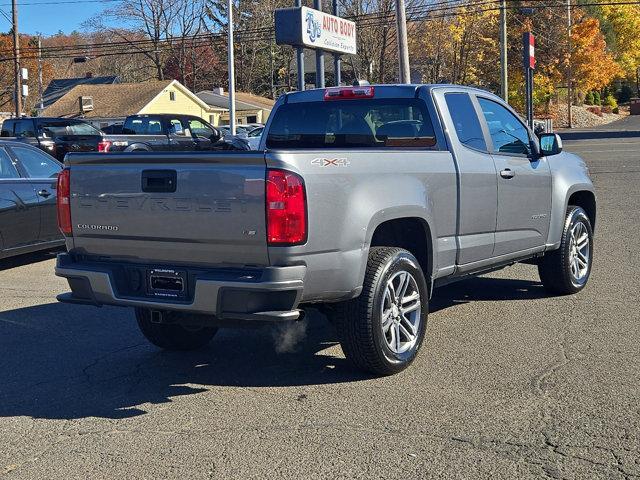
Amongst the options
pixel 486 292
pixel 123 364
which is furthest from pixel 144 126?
pixel 123 364

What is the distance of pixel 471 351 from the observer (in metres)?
6.26

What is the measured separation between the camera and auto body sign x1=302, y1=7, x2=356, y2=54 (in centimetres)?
1745

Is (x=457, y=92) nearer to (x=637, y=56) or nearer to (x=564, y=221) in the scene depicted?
(x=564, y=221)

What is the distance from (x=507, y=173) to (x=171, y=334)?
9.84 feet

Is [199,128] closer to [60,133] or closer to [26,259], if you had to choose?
[60,133]

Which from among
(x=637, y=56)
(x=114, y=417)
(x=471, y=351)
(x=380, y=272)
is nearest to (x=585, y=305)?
(x=471, y=351)

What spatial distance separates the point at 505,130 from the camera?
7363mm

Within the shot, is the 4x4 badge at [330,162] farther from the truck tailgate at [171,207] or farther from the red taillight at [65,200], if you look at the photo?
the red taillight at [65,200]

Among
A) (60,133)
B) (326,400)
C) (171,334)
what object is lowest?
(326,400)

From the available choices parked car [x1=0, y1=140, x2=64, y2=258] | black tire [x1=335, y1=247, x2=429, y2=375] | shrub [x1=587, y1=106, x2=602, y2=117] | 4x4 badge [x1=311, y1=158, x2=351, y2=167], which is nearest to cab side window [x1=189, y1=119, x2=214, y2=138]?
parked car [x1=0, y1=140, x2=64, y2=258]

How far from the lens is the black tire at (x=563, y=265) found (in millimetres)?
7906

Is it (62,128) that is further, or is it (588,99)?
(588,99)

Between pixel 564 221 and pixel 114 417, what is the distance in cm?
468

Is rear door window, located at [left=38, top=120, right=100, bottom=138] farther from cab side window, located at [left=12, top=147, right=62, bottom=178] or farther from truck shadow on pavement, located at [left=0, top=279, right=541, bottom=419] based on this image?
truck shadow on pavement, located at [left=0, top=279, right=541, bottom=419]
